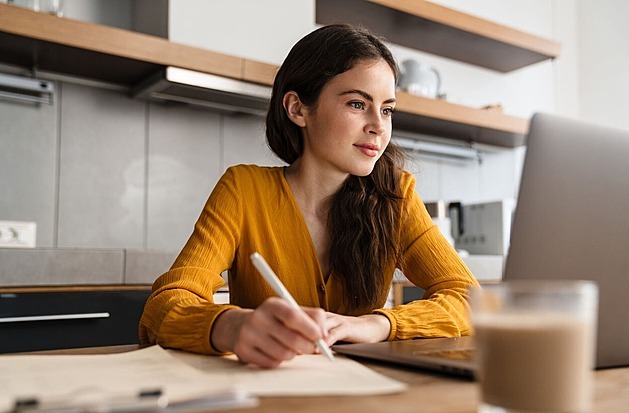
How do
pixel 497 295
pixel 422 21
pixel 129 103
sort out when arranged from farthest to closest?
pixel 422 21 < pixel 129 103 < pixel 497 295

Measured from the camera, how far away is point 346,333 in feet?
3.13

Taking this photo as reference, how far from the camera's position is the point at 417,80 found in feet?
10.9

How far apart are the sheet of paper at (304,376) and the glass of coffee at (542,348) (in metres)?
0.14

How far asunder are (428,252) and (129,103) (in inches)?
67.1

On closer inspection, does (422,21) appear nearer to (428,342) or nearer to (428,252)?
(428,252)

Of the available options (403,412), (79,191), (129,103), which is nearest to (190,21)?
(129,103)

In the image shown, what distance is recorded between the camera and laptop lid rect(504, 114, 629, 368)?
2.36 feet

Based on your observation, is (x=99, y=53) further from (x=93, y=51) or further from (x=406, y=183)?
(x=406, y=183)

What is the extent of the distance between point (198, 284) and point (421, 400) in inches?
24.9

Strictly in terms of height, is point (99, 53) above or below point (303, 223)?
above

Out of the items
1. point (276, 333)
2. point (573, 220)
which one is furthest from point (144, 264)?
point (573, 220)

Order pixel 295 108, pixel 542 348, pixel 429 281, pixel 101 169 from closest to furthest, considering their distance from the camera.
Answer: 1. pixel 542 348
2. pixel 429 281
3. pixel 295 108
4. pixel 101 169

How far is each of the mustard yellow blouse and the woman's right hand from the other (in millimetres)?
409

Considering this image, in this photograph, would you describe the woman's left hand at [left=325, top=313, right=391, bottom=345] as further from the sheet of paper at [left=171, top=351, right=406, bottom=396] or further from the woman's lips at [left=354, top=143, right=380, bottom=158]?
the woman's lips at [left=354, top=143, right=380, bottom=158]
